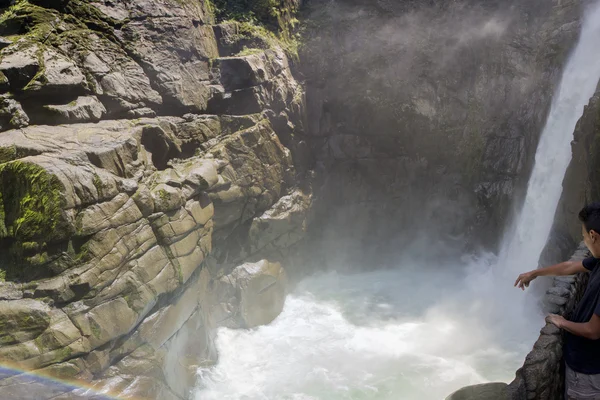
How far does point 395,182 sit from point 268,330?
440 inches

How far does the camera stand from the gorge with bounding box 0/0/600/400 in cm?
1211

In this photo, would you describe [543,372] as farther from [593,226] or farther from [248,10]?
[248,10]

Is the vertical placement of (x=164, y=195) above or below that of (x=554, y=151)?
below

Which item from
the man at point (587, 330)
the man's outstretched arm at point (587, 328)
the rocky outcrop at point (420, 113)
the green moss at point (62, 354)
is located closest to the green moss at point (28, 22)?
the green moss at point (62, 354)

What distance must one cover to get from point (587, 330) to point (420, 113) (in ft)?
66.3

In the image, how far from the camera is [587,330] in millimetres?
5211

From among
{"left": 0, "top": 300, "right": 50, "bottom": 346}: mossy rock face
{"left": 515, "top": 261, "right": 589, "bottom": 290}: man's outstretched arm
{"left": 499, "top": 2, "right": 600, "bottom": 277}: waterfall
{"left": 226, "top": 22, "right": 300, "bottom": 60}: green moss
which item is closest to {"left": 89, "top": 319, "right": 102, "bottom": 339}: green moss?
{"left": 0, "top": 300, "right": 50, "bottom": 346}: mossy rock face

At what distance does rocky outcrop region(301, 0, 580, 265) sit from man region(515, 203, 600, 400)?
18.3 m

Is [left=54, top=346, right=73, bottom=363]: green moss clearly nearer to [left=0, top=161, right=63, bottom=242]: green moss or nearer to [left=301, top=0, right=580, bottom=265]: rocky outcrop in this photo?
[left=0, top=161, right=63, bottom=242]: green moss

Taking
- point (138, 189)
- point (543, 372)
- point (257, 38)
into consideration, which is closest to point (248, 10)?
point (257, 38)

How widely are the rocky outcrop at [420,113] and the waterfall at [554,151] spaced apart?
1.74 metres

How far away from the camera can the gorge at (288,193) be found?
477 inches

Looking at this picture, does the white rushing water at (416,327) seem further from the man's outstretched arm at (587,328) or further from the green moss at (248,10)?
the green moss at (248,10)

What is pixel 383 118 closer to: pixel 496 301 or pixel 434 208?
pixel 434 208
